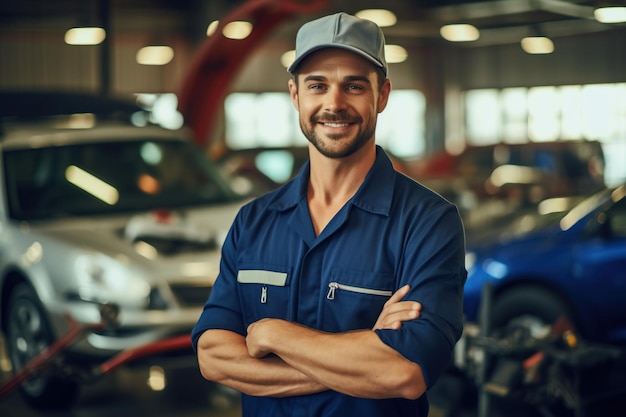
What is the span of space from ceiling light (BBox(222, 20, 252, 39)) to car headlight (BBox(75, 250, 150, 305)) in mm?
2715

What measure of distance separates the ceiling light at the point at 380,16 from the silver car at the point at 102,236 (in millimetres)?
13695

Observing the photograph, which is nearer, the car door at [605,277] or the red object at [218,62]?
the car door at [605,277]

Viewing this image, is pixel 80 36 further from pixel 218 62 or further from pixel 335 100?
pixel 335 100

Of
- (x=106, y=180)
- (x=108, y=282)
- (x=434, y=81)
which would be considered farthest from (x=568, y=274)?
(x=434, y=81)

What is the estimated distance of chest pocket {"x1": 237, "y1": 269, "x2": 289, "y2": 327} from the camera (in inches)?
90.8

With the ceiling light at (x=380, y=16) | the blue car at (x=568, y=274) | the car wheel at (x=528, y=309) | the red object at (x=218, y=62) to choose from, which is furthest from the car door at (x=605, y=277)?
the ceiling light at (x=380, y=16)

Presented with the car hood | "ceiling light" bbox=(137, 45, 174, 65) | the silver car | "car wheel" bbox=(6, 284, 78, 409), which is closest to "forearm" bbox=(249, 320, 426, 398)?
the silver car

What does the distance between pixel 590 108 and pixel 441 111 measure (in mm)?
4280

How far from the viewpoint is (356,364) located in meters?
2.14

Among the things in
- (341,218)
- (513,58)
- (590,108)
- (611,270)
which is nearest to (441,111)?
(513,58)

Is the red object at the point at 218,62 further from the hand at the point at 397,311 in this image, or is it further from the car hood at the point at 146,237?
the hand at the point at 397,311

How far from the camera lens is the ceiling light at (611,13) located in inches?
321

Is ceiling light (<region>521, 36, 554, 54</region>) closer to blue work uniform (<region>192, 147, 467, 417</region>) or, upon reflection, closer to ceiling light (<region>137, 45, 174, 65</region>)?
ceiling light (<region>137, 45, 174, 65</region>)

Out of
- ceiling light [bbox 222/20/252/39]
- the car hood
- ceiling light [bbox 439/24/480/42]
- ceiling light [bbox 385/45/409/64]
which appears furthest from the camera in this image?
ceiling light [bbox 385/45/409/64]
